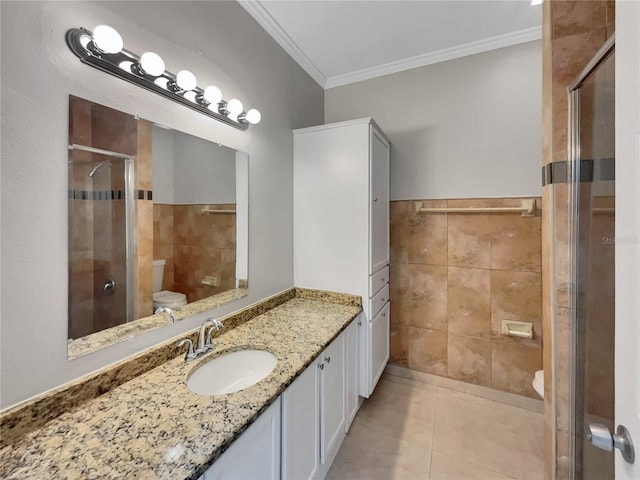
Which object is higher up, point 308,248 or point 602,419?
point 308,248

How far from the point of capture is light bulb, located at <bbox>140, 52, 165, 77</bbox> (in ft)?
3.24

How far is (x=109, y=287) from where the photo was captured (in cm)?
104

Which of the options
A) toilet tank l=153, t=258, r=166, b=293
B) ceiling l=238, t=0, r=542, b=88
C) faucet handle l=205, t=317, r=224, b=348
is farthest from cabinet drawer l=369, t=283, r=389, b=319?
ceiling l=238, t=0, r=542, b=88

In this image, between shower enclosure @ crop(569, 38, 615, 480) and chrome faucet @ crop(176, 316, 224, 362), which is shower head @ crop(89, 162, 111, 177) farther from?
shower enclosure @ crop(569, 38, 615, 480)

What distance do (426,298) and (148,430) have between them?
2.00 metres

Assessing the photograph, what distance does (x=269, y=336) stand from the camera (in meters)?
1.38

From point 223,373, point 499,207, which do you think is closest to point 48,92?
point 223,373

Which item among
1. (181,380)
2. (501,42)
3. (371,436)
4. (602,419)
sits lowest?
(371,436)

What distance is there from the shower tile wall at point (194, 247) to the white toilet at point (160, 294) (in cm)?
2

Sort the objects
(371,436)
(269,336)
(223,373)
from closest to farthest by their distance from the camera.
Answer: (223,373), (269,336), (371,436)

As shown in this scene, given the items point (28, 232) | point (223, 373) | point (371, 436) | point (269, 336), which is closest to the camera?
point (28, 232)

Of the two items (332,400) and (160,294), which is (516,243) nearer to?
Result: (332,400)

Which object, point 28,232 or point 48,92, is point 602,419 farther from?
point 48,92
